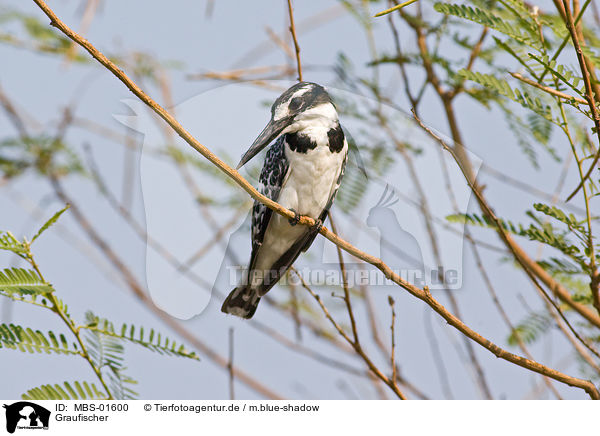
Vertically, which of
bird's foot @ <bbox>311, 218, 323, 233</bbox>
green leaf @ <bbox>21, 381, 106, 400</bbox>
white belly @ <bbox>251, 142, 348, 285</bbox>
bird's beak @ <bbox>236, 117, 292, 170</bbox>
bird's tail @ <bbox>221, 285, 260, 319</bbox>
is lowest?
green leaf @ <bbox>21, 381, 106, 400</bbox>

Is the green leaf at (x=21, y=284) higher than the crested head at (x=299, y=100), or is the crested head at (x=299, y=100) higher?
the crested head at (x=299, y=100)

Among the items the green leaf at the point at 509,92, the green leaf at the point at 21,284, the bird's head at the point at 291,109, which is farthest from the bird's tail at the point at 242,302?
the green leaf at the point at 509,92

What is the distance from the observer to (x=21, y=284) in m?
1.50

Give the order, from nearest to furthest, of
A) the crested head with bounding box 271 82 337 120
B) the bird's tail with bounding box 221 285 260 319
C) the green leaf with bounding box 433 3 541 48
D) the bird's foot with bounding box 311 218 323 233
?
the green leaf with bounding box 433 3 541 48 → the crested head with bounding box 271 82 337 120 → the bird's tail with bounding box 221 285 260 319 → the bird's foot with bounding box 311 218 323 233

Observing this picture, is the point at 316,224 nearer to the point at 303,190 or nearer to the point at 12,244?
the point at 303,190

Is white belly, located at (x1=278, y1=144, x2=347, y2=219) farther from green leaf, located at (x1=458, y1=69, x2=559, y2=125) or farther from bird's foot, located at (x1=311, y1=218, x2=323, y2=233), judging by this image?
green leaf, located at (x1=458, y1=69, x2=559, y2=125)

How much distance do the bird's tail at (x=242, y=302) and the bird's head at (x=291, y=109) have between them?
0.65m

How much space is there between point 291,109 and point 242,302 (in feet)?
2.42

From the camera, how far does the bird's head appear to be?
170cm

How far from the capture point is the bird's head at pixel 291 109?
1697 mm

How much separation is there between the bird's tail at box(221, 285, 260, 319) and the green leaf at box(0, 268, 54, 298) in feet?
2.60

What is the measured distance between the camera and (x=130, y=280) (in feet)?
9.87

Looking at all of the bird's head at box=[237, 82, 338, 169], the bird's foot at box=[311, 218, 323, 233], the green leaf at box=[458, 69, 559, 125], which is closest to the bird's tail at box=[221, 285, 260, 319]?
the bird's foot at box=[311, 218, 323, 233]

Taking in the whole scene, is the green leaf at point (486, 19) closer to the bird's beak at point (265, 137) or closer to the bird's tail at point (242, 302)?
the bird's beak at point (265, 137)
